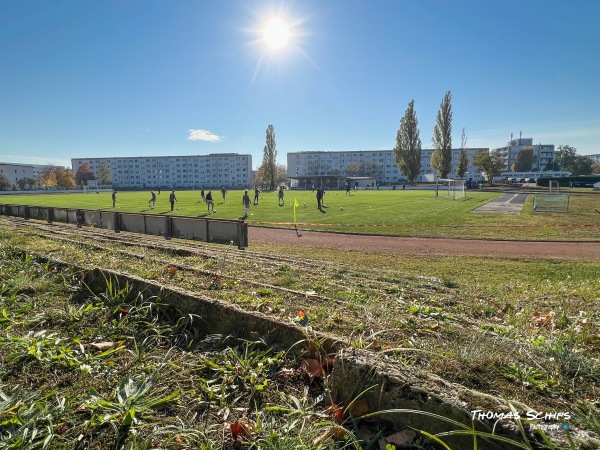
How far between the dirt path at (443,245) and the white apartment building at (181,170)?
15561 centimetres

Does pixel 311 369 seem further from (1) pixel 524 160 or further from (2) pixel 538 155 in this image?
(2) pixel 538 155

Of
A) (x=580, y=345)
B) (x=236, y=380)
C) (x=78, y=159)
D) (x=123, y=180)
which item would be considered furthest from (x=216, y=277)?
(x=78, y=159)

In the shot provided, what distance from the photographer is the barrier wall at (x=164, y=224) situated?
450 inches

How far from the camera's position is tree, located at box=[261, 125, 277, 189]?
92.5m

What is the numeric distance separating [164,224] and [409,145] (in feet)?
250

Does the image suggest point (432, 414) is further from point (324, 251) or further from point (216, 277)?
point (324, 251)

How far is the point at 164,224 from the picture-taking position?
12984 millimetres

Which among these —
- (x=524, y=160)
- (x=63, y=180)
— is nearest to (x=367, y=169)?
(x=524, y=160)

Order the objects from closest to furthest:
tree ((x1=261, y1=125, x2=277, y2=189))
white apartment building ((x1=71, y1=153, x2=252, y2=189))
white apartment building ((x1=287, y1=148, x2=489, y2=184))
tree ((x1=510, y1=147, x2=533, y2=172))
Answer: tree ((x1=261, y1=125, x2=277, y2=189)), tree ((x1=510, y1=147, x2=533, y2=172)), white apartment building ((x1=287, y1=148, x2=489, y2=184)), white apartment building ((x1=71, y1=153, x2=252, y2=189))

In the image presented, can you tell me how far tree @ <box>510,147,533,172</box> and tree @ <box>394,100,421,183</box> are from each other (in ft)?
268

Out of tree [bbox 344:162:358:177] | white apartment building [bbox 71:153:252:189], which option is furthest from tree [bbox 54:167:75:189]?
tree [bbox 344:162:358:177]

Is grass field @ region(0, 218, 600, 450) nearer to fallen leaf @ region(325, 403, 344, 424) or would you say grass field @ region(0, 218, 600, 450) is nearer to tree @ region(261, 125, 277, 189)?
fallen leaf @ region(325, 403, 344, 424)

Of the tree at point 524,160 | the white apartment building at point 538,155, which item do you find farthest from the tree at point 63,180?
the tree at point 524,160

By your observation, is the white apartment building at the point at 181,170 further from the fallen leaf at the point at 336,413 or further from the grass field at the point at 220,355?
the fallen leaf at the point at 336,413
